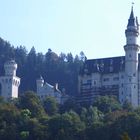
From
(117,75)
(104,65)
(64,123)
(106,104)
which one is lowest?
(64,123)

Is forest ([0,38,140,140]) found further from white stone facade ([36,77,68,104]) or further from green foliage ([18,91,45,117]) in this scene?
white stone facade ([36,77,68,104])

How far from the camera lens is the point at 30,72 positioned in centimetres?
13662

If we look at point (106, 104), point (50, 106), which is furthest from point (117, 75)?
point (50, 106)

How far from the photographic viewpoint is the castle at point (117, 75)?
357 ft

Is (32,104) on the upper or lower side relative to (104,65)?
lower

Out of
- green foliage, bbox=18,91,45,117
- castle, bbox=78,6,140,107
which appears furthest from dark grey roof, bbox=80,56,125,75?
green foliage, bbox=18,91,45,117

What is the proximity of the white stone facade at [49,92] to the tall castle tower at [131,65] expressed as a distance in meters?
10.8

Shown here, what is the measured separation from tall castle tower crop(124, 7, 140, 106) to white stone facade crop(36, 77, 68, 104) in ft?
35.6

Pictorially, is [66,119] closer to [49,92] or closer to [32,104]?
[32,104]

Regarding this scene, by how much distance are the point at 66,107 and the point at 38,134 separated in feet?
59.3

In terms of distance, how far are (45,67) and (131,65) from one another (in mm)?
30422

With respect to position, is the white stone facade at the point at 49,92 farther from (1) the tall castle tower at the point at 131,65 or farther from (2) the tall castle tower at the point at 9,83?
(1) the tall castle tower at the point at 131,65

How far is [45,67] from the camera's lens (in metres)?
A: 137

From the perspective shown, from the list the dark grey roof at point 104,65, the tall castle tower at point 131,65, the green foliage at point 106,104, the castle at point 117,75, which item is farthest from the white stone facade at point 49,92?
the green foliage at point 106,104
